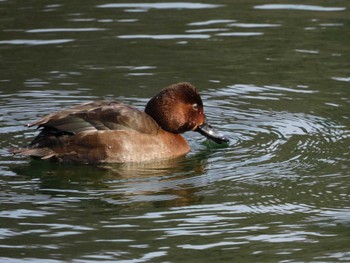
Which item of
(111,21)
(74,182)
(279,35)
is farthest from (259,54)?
(74,182)

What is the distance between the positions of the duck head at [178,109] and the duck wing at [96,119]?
1.12ft

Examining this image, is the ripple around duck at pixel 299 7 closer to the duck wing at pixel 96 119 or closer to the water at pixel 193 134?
the water at pixel 193 134

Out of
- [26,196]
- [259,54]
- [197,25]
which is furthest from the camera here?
[197,25]

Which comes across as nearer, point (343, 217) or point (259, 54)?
point (343, 217)

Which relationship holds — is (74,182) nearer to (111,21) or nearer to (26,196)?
(26,196)

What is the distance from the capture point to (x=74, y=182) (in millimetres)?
9711

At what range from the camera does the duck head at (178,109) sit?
1078 centimetres

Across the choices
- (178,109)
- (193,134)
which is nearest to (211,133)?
(178,109)

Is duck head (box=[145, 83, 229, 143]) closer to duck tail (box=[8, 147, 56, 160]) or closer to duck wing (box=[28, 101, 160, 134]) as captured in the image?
duck wing (box=[28, 101, 160, 134])

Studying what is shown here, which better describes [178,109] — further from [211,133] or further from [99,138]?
[99,138]

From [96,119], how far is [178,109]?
91cm

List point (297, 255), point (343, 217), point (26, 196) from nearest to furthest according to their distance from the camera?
point (297, 255)
point (343, 217)
point (26, 196)

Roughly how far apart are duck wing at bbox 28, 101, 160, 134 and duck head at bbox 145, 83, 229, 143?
0.34m

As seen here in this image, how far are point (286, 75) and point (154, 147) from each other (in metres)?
3.38
